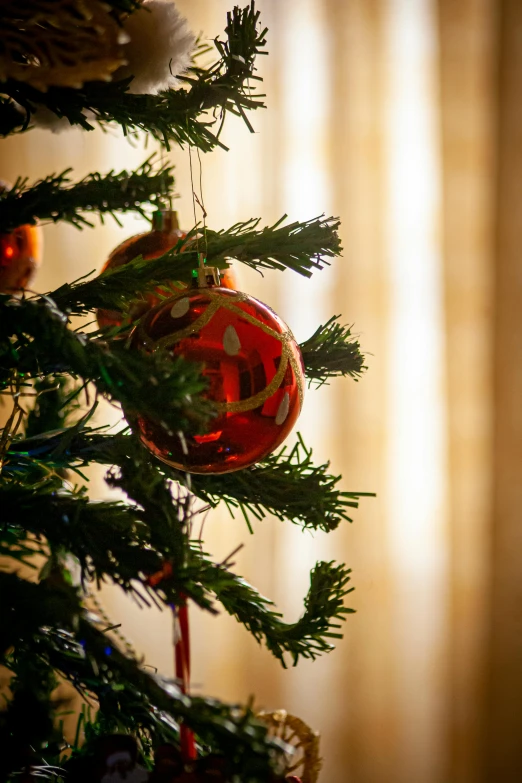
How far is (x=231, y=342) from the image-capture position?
1.25 feet

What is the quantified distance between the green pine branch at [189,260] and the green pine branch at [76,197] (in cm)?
6

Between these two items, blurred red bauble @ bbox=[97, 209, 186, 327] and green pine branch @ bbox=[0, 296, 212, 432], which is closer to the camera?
green pine branch @ bbox=[0, 296, 212, 432]

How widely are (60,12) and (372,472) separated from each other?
1064mm

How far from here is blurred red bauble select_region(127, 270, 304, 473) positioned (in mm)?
377

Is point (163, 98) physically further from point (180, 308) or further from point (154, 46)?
point (180, 308)

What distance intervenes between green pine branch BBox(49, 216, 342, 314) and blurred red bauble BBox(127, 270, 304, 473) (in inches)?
1.6

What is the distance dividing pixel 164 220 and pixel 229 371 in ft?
0.82

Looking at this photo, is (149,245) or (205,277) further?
(149,245)

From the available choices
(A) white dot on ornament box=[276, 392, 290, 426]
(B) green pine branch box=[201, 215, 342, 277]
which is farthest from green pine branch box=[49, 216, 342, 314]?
(A) white dot on ornament box=[276, 392, 290, 426]

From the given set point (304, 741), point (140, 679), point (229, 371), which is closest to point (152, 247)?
point (229, 371)

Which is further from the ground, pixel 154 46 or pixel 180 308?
pixel 154 46

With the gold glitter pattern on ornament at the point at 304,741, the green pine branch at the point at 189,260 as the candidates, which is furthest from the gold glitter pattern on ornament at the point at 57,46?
the gold glitter pattern on ornament at the point at 304,741

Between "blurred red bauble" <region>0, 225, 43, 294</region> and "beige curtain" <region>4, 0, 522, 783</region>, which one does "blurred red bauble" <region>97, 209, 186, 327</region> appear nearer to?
"blurred red bauble" <region>0, 225, 43, 294</region>

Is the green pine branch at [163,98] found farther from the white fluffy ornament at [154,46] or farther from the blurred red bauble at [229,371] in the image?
the blurred red bauble at [229,371]
